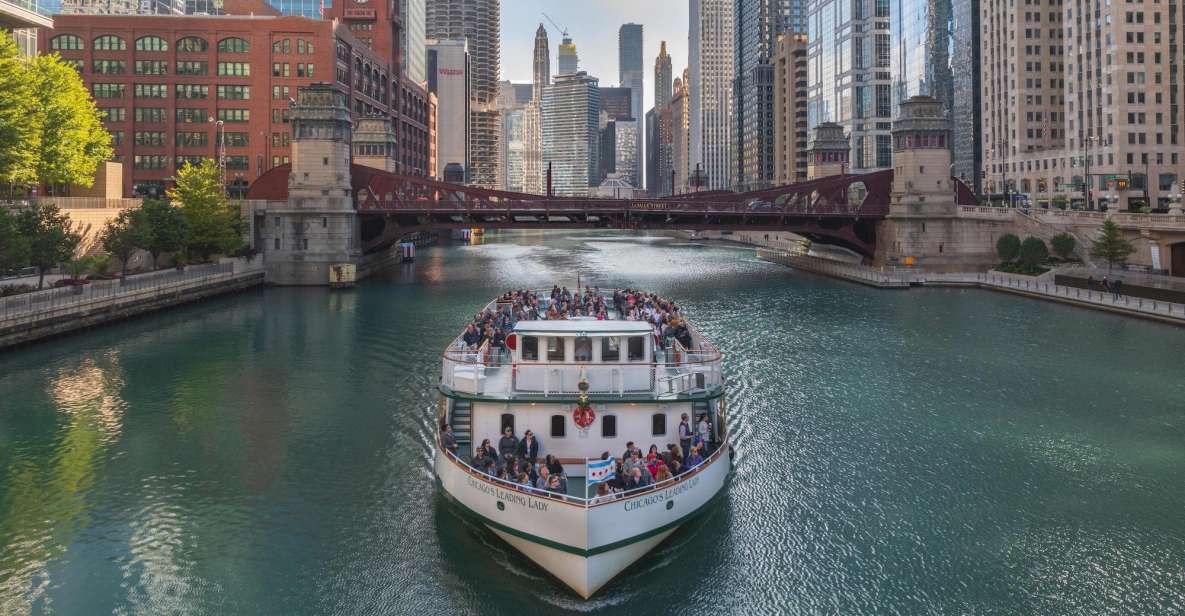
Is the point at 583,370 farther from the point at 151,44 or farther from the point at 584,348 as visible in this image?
the point at 151,44

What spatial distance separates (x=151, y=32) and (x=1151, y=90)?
144m

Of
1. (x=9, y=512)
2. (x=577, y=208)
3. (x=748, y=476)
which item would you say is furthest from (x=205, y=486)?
(x=577, y=208)

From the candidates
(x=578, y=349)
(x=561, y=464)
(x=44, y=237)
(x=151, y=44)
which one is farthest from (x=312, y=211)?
(x=561, y=464)

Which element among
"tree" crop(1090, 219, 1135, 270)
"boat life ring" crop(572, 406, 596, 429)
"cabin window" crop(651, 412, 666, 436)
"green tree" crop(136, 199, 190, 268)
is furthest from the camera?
"tree" crop(1090, 219, 1135, 270)

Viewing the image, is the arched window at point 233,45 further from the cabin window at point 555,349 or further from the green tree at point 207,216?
the cabin window at point 555,349

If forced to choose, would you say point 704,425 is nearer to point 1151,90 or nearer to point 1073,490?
point 1073,490

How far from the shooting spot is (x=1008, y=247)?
86938mm

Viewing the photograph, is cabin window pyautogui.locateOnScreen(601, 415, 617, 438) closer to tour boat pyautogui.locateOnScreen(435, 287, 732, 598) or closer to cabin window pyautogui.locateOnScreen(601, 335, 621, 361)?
tour boat pyautogui.locateOnScreen(435, 287, 732, 598)

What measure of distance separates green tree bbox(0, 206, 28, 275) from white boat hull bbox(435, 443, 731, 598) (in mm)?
43377

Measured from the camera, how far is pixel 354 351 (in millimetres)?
51000

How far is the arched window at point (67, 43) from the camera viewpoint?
11857 centimetres

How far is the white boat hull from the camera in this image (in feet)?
63.1

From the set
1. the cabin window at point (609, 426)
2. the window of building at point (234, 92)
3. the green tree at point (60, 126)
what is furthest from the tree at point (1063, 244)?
the window of building at point (234, 92)

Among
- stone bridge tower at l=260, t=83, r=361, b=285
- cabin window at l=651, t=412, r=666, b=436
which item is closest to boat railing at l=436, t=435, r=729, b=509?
cabin window at l=651, t=412, r=666, b=436
